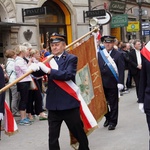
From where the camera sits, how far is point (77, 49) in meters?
6.04

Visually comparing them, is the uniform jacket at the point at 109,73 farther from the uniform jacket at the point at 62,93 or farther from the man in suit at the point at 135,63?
the man in suit at the point at 135,63

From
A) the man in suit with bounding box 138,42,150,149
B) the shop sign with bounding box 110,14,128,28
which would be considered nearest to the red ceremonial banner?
Result: the man in suit with bounding box 138,42,150,149

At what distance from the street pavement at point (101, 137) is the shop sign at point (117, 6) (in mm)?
18049

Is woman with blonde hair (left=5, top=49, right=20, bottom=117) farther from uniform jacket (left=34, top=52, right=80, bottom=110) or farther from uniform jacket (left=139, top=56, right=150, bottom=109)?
uniform jacket (left=139, top=56, right=150, bottom=109)

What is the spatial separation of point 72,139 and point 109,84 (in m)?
1.94

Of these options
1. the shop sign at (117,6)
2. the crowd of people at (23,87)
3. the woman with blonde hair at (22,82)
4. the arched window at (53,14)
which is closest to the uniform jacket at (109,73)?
the crowd of people at (23,87)

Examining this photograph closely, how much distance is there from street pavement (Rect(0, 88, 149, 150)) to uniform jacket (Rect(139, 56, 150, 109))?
1528 mm

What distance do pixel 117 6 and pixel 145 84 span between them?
22589 millimetres

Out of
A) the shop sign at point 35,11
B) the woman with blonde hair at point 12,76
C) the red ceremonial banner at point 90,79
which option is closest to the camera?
the red ceremonial banner at point 90,79

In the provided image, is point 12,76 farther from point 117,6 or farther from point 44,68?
point 117,6

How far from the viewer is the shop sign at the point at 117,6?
26062mm

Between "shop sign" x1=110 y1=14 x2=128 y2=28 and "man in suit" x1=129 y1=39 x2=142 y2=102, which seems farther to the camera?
"shop sign" x1=110 y1=14 x2=128 y2=28

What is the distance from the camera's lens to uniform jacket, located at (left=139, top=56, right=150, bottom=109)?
4668mm

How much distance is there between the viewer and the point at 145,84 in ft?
15.6
